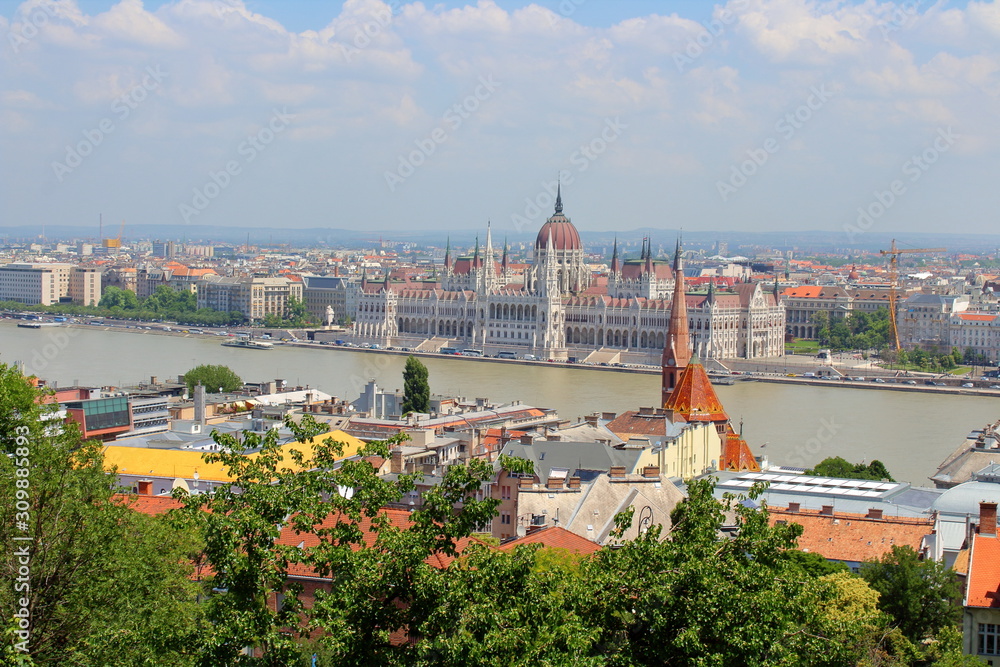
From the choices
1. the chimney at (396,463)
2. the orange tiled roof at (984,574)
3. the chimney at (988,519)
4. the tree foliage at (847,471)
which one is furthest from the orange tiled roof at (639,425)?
the orange tiled roof at (984,574)

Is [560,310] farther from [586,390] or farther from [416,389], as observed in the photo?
[416,389]

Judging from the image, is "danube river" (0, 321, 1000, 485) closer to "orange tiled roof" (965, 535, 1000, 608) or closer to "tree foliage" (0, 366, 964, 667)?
"orange tiled roof" (965, 535, 1000, 608)

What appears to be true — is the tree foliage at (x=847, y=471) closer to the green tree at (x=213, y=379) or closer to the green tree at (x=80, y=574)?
the green tree at (x=80, y=574)

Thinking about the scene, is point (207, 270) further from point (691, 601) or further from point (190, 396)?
point (691, 601)

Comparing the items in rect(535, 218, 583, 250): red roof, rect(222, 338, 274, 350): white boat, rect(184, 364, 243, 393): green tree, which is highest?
rect(535, 218, 583, 250): red roof

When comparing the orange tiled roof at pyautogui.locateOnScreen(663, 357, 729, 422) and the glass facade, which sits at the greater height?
the orange tiled roof at pyautogui.locateOnScreen(663, 357, 729, 422)

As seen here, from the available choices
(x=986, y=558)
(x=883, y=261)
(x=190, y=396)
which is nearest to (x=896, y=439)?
(x=190, y=396)

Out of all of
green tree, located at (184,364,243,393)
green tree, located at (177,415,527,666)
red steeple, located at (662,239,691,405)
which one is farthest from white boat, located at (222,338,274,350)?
green tree, located at (177,415,527,666)
